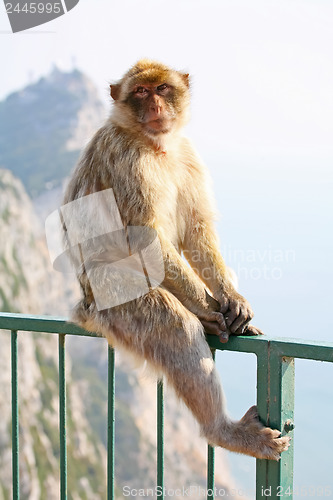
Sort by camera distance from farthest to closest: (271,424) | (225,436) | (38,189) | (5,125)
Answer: (5,125), (38,189), (225,436), (271,424)

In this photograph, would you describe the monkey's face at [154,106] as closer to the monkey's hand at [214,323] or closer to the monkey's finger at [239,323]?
the monkey's hand at [214,323]

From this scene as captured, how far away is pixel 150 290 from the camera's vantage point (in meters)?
2.99

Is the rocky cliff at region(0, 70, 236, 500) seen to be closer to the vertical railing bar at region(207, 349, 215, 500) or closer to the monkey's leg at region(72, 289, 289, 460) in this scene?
the monkey's leg at region(72, 289, 289, 460)

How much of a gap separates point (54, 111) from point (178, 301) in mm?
92985

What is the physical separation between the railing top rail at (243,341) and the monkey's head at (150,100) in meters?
1.15

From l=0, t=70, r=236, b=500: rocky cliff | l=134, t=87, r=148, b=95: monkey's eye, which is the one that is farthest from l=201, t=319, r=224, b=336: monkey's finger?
l=0, t=70, r=236, b=500: rocky cliff

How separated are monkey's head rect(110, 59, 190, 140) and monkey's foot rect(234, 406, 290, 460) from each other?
1.56m

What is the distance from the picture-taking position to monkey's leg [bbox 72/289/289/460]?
2.74m

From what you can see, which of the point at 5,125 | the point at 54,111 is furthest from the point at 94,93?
the point at 5,125

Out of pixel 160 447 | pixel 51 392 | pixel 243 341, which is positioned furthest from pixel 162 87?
pixel 51 392

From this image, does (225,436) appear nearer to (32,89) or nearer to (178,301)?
(178,301)

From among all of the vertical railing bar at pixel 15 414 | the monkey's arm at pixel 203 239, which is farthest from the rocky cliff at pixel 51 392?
the vertical railing bar at pixel 15 414

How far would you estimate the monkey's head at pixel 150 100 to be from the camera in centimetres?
349

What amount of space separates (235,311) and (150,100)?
50.1 inches
